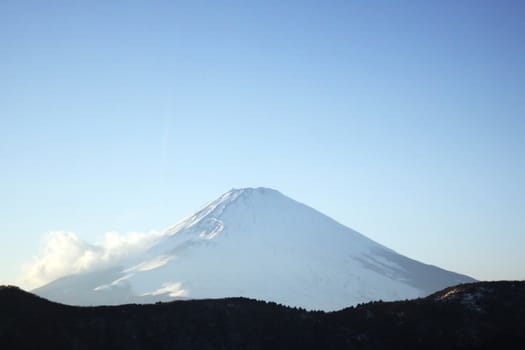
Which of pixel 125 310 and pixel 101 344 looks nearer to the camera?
pixel 101 344

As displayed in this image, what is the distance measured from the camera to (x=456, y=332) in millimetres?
43000

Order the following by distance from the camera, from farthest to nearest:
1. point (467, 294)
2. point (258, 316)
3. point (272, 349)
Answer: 1. point (467, 294)
2. point (258, 316)
3. point (272, 349)

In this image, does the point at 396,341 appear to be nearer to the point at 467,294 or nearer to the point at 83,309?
the point at 467,294

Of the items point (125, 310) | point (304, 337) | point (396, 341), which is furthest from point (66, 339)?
point (396, 341)

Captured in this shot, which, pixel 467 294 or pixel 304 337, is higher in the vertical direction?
pixel 467 294

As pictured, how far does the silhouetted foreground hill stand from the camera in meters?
39.0

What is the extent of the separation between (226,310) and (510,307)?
20.7 metres

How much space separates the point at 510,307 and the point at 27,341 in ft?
109

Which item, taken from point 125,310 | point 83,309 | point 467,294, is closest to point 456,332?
point 467,294

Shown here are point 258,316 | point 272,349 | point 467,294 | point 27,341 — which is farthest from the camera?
point 467,294

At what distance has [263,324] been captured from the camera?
43.8 meters

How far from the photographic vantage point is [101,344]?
3841 centimetres

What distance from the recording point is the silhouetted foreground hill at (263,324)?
3903 cm

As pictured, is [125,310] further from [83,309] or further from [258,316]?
[258,316]
